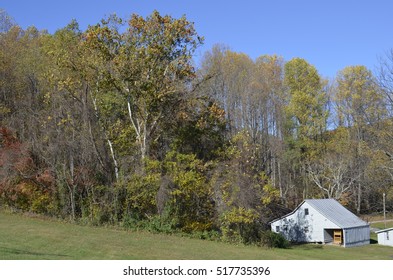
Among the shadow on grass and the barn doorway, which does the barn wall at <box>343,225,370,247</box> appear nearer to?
the barn doorway

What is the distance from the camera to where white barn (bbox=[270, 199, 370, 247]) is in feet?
136

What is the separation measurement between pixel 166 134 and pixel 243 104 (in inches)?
890

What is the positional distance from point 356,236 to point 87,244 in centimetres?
2846

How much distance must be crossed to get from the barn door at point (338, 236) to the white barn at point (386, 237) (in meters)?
3.78

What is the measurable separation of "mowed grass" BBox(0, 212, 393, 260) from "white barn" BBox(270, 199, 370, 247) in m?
18.0

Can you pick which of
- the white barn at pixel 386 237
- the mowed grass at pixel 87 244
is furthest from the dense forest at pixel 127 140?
the white barn at pixel 386 237

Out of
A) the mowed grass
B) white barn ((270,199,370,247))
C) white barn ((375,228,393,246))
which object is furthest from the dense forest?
white barn ((375,228,393,246))

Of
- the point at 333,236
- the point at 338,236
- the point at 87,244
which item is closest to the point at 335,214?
the point at 333,236

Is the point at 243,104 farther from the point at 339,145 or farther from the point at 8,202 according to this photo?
the point at 8,202

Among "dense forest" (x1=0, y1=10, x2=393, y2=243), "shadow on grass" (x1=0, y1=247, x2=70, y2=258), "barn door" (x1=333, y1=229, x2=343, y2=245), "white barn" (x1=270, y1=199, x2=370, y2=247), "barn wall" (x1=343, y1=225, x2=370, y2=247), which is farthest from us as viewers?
"barn door" (x1=333, y1=229, x2=343, y2=245)

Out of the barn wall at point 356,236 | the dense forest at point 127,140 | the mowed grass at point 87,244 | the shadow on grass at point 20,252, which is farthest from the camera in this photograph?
the barn wall at point 356,236

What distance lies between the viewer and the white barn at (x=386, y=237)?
137 ft

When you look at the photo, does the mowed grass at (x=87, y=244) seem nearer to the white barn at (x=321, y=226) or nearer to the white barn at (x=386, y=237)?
the white barn at (x=321, y=226)
